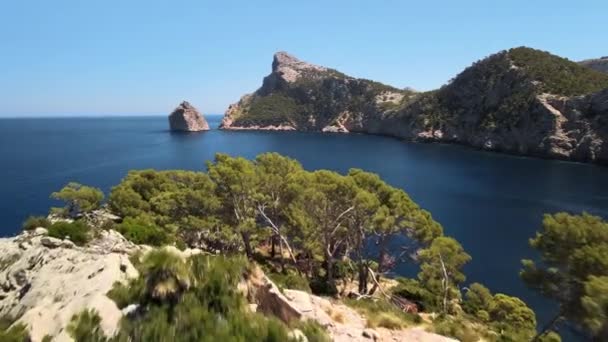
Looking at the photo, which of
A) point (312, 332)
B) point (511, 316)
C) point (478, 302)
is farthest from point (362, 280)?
point (312, 332)

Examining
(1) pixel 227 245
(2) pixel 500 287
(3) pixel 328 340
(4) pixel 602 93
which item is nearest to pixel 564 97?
(4) pixel 602 93

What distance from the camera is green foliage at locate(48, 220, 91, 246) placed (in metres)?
24.1

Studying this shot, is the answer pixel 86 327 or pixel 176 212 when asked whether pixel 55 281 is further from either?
pixel 176 212

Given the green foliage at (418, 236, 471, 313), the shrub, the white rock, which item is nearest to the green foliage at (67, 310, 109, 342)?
the white rock

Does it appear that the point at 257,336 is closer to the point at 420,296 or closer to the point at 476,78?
the point at 420,296

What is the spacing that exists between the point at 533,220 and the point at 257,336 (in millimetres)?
54778

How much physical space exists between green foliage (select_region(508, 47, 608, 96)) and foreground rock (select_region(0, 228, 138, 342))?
423 feet

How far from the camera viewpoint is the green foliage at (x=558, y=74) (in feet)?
385

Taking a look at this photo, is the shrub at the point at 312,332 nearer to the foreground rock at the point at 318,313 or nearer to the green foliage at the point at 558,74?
the foreground rock at the point at 318,313

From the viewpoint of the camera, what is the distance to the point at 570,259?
747 inches

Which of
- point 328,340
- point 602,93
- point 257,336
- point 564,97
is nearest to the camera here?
point 257,336

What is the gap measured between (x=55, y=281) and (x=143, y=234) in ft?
50.8

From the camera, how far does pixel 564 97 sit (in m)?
113

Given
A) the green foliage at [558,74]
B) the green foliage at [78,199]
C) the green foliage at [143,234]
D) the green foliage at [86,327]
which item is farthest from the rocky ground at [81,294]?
the green foliage at [558,74]
